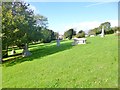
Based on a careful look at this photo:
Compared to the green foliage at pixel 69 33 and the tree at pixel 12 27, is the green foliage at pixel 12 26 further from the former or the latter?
the green foliage at pixel 69 33

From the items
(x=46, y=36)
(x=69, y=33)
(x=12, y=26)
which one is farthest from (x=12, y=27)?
(x=69, y=33)

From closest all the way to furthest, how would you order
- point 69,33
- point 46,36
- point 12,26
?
point 12,26 < point 46,36 < point 69,33

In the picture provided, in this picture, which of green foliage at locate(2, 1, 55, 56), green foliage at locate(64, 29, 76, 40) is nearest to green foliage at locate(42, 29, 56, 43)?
green foliage at locate(64, 29, 76, 40)

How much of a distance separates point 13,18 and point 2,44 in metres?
3.30

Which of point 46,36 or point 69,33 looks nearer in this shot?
point 46,36

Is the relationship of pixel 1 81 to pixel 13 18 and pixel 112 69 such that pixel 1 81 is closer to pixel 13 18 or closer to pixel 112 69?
pixel 112 69

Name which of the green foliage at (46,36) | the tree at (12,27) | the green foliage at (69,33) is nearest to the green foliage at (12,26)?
the tree at (12,27)

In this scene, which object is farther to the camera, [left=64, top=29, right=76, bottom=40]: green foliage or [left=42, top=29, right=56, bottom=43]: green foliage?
[left=64, top=29, right=76, bottom=40]: green foliage

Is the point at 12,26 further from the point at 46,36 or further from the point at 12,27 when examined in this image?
the point at 46,36

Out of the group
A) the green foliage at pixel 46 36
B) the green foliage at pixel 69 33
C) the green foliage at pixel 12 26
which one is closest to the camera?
the green foliage at pixel 12 26

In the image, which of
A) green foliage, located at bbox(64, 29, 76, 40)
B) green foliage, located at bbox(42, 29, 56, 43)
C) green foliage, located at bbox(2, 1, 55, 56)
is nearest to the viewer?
green foliage, located at bbox(2, 1, 55, 56)

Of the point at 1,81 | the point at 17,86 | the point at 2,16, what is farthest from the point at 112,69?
the point at 2,16

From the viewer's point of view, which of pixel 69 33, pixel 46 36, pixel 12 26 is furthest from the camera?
pixel 69 33

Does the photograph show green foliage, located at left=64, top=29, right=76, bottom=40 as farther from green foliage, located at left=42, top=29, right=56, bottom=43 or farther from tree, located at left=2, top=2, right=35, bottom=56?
tree, located at left=2, top=2, right=35, bottom=56
